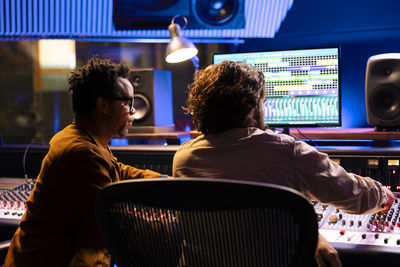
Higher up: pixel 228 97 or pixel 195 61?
pixel 195 61

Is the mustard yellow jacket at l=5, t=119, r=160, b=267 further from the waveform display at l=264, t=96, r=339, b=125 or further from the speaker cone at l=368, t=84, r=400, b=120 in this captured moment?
the speaker cone at l=368, t=84, r=400, b=120

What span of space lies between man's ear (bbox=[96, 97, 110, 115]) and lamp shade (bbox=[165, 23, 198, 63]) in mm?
959

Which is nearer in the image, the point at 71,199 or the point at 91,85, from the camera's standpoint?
the point at 71,199

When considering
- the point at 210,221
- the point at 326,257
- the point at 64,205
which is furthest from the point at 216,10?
the point at 210,221

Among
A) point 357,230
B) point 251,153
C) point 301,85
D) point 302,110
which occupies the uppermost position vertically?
point 301,85

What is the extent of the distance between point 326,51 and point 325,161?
3.69ft

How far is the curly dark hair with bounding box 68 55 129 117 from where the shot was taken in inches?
64.8

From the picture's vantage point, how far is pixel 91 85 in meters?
1.65

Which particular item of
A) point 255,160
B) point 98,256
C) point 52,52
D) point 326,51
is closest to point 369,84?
point 326,51

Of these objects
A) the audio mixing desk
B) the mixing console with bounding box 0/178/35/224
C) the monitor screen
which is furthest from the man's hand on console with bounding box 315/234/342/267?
the mixing console with bounding box 0/178/35/224

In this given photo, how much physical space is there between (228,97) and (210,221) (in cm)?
51

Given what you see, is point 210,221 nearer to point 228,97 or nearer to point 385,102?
point 228,97

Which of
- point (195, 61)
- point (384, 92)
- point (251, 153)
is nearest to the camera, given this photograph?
point (251, 153)

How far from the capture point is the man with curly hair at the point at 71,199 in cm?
146
